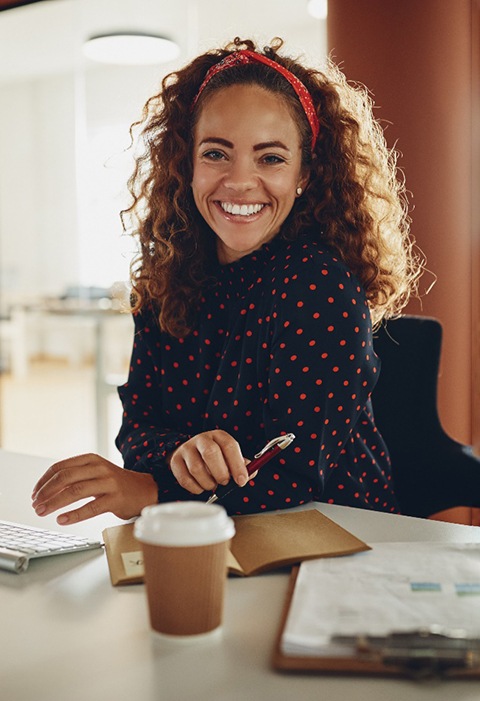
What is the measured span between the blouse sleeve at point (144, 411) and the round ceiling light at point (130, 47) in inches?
174

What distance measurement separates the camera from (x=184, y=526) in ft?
2.19

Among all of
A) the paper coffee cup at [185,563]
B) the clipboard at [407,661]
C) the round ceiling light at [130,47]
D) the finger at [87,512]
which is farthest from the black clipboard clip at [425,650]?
the round ceiling light at [130,47]

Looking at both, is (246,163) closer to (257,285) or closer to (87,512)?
(257,285)

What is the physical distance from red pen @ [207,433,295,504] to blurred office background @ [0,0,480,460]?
2.04 ft

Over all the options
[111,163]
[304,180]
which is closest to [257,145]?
[304,180]

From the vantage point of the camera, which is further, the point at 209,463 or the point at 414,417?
the point at 414,417

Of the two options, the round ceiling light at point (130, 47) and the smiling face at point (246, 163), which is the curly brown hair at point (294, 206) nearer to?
the smiling face at point (246, 163)

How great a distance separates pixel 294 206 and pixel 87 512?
701 millimetres

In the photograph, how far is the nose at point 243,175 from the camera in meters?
1.38

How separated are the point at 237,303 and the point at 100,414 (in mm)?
2681

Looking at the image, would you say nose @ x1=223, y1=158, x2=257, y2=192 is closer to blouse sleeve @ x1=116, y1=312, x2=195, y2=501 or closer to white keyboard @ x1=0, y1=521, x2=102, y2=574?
blouse sleeve @ x1=116, y1=312, x2=195, y2=501

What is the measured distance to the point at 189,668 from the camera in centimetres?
68

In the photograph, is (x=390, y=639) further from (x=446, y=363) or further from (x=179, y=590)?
(x=446, y=363)

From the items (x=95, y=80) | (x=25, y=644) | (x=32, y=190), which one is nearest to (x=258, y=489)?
(x=25, y=644)
